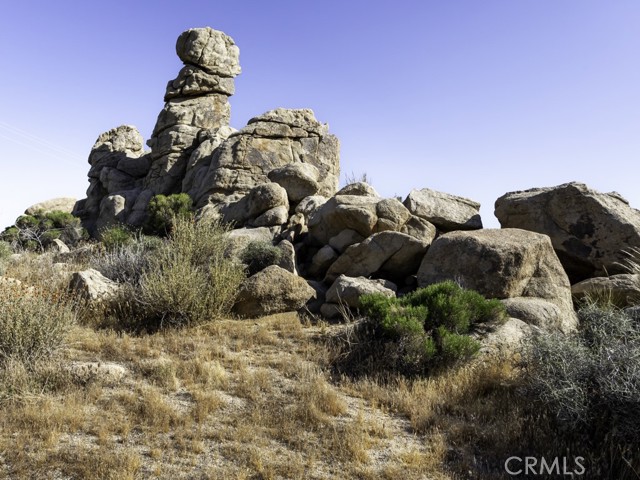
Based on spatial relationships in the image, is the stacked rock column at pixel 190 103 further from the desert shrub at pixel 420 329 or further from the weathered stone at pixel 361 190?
the desert shrub at pixel 420 329

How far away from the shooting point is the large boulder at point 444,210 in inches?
471

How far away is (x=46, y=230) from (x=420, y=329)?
71.6 ft

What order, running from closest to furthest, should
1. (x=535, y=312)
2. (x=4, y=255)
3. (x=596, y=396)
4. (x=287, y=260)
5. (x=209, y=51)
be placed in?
1. (x=596, y=396)
2. (x=535, y=312)
3. (x=287, y=260)
4. (x=4, y=255)
5. (x=209, y=51)

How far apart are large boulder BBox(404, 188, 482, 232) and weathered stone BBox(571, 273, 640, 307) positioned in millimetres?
3305

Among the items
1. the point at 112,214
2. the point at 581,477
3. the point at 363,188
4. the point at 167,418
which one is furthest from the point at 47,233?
the point at 581,477

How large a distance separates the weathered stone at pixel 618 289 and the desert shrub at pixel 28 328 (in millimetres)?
9142

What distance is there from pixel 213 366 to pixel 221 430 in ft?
5.49

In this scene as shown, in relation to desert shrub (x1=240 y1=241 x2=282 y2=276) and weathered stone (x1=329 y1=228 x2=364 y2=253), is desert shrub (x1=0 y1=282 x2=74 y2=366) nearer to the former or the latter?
desert shrub (x1=240 y1=241 x2=282 y2=276)

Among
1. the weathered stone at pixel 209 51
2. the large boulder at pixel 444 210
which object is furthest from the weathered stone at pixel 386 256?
the weathered stone at pixel 209 51

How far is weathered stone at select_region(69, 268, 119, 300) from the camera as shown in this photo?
29.6 feet

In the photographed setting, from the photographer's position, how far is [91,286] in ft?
30.0

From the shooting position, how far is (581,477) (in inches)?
168

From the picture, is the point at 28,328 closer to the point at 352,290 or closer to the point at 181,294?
the point at 181,294

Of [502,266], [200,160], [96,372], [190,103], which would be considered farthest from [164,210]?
[502,266]
